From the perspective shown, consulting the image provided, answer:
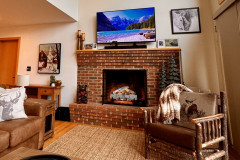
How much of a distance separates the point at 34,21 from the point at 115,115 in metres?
3.31

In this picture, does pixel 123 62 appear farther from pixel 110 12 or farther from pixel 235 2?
pixel 235 2

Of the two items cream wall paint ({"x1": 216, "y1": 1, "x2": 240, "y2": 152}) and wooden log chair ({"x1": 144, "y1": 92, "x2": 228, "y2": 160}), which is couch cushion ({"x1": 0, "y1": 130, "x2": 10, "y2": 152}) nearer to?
wooden log chair ({"x1": 144, "y1": 92, "x2": 228, "y2": 160})

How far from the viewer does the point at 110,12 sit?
2.91 m

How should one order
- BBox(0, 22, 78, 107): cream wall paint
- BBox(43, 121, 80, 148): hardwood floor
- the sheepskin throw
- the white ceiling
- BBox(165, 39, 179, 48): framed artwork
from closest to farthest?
1. the sheepskin throw
2. BBox(43, 121, 80, 148): hardwood floor
3. the white ceiling
4. BBox(165, 39, 179, 48): framed artwork
5. BBox(0, 22, 78, 107): cream wall paint

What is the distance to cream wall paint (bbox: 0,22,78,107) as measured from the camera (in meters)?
3.11

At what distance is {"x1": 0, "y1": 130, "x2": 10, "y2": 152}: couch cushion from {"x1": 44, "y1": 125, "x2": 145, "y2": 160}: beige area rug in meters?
0.60

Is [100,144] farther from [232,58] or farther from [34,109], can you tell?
[232,58]

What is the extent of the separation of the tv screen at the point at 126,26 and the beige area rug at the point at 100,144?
2020mm

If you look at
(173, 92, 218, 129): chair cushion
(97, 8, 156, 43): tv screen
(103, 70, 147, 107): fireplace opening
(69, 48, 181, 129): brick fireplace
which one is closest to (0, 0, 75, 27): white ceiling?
(97, 8, 156, 43): tv screen

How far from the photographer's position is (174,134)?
4.19ft

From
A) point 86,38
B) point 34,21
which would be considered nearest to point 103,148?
point 86,38

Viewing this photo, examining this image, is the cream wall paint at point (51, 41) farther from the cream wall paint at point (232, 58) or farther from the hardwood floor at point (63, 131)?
the cream wall paint at point (232, 58)

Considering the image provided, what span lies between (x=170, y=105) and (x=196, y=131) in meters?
0.49

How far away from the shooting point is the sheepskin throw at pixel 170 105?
156cm
